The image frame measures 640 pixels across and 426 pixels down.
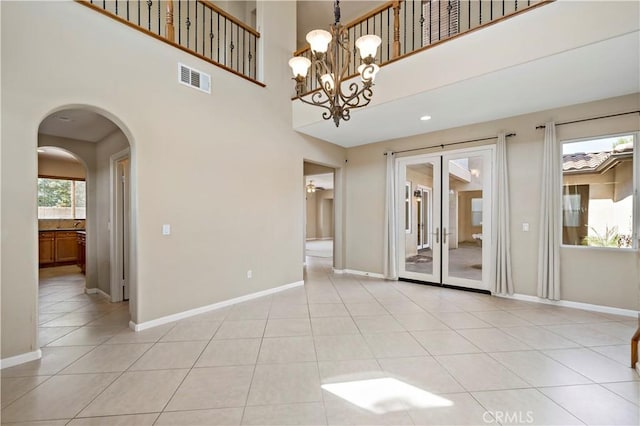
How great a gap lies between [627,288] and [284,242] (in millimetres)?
4917

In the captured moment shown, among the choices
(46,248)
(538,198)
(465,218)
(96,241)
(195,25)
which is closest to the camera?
(538,198)

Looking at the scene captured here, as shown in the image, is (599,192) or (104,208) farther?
(104,208)

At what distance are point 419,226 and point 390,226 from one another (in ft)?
1.91

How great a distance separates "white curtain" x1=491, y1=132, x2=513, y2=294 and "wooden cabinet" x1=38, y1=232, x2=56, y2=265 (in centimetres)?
993

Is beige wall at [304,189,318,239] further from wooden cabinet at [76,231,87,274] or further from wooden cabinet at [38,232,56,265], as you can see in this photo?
wooden cabinet at [38,232,56,265]

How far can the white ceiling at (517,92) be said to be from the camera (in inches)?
110

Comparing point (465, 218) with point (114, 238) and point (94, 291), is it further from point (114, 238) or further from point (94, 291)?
point (94, 291)

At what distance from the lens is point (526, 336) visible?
3047mm

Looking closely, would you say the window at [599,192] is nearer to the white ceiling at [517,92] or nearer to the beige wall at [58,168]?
the white ceiling at [517,92]

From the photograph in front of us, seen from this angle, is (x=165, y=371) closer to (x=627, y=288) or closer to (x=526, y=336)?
(x=526, y=336)

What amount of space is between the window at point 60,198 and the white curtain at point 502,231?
10.3 m

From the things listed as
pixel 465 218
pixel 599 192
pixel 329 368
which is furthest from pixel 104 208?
pixel 599 192

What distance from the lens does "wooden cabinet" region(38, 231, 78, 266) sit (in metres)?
6.84

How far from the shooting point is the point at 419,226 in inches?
219
